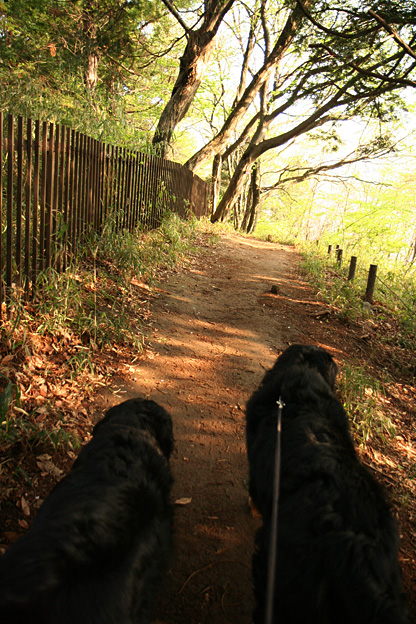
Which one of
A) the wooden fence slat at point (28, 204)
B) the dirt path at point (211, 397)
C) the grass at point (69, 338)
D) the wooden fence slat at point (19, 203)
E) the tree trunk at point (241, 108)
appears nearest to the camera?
the dirt path at point (211, 397)

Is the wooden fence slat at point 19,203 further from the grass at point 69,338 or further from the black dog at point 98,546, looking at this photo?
the black dog at point 98,546

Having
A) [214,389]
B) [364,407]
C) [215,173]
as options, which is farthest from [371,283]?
[215,173]

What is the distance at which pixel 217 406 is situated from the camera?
3.70 meters

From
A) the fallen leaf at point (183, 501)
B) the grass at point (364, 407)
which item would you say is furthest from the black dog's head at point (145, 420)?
the grass at point (364, 407)

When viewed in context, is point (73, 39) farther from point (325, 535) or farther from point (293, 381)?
point (325, 535)

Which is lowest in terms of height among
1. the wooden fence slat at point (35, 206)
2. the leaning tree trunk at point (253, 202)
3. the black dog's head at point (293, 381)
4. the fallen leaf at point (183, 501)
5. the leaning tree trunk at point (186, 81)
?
the fallen leaf at point (183, 501)

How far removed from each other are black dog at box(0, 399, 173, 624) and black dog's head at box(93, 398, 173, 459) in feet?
0.75

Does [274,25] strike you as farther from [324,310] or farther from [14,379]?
[14,379]

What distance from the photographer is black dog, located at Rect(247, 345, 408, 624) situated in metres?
1.29

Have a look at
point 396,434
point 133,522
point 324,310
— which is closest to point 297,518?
point 133,522

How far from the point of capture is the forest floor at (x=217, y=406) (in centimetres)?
213

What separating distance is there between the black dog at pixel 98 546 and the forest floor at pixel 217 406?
431 millimetres

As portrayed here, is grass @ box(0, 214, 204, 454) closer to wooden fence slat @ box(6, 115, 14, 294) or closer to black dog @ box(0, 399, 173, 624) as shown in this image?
wooden fence slat @ box(6, 115, 14, 294)

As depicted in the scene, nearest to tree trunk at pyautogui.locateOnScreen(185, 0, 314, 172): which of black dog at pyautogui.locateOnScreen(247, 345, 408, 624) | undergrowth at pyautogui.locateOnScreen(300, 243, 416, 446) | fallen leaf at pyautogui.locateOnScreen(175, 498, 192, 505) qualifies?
undergrowth at pyautogui.locateOnScreen(300, 243, 416, 446)
